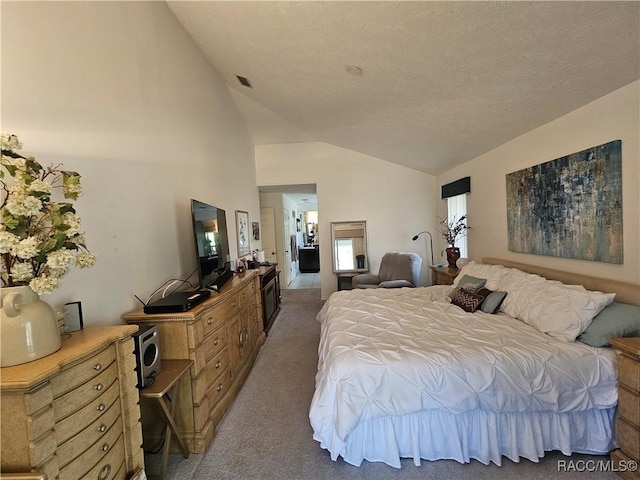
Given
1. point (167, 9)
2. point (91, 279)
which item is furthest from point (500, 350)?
point (167, 9)

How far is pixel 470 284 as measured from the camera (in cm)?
291

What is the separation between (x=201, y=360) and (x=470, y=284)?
2.58 metres

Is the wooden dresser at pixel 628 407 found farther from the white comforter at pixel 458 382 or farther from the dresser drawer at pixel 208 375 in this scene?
the dresser drawer at pixel 208 375

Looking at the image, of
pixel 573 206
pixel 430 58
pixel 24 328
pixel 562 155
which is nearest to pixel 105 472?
pixel 24 328

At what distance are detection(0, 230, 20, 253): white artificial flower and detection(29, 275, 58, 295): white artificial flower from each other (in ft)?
0.44

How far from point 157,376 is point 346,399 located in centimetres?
115

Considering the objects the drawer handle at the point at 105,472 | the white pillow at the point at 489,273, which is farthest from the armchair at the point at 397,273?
the drawer handle at the point at 105,472

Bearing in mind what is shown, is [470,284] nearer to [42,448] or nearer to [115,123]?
[42,448]

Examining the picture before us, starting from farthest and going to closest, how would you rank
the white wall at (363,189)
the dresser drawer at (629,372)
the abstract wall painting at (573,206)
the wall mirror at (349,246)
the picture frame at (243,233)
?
the wall mirror at (349,246), the white wall at (363,189), the picture frame at (243,233), the abstract wall painting at (573,206), the dresser drawer at (629,372)

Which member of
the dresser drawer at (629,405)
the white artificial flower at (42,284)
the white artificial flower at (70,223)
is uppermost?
the white artificial flower at (70,223)

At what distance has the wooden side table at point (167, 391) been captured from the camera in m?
1.59

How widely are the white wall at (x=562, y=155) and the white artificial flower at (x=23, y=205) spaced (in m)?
3.22

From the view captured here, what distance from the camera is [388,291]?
3.32 metres

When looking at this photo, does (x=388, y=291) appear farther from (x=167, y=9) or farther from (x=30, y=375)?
(x=167, y=9)
